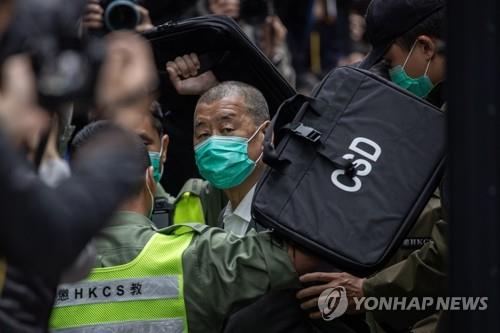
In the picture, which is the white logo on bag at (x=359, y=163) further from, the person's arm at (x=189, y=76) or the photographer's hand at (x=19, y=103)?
the photographer's hand at (x=19, y=103)

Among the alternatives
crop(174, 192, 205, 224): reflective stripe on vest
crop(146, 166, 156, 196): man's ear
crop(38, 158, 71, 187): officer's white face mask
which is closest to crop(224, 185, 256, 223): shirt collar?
crop(174, 192, 205, 224): reflective stripe on vest

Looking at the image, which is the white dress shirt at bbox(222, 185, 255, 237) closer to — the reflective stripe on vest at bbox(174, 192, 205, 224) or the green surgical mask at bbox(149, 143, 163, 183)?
the reflective stripe on vest at bbox(174, 192, 205, 224)

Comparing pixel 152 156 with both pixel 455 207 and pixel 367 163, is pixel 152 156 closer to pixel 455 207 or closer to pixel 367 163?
pixel 367 163

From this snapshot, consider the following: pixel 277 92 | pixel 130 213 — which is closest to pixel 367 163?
pixel 130 213

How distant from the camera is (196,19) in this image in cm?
510

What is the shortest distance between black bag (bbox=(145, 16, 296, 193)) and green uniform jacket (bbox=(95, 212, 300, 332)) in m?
1.26

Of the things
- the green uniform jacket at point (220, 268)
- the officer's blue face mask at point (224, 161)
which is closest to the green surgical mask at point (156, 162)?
the officer's blue face mask at point (224, 161)

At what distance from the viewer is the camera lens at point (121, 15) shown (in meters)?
5.74

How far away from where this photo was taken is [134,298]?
394cm

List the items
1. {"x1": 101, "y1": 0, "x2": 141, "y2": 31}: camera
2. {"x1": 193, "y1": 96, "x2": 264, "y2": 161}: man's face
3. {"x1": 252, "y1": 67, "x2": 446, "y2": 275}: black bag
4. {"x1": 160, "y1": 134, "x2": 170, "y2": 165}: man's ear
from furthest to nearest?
{"x1": 101, "y1": 0, "x2": 141, "y2": 31}: camera → {"x1": 160, "y1": 134, "x2": 170, "y2": 165}: man's ear → {"x1": 193, "y1": 96, "x2": 264, "y2": 161}: man's face → {"x1": 252, "y1": 67, "x2": 446, "y2": 275}: black bag

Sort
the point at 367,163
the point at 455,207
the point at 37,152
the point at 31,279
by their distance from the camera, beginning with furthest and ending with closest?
the point at 367,163, the point at 31,279, the point at 37,152, the point at 455,207

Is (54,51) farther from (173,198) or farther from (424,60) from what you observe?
(173,198)

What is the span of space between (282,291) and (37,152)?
1.75 m

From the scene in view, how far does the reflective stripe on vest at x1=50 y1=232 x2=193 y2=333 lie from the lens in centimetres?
393
